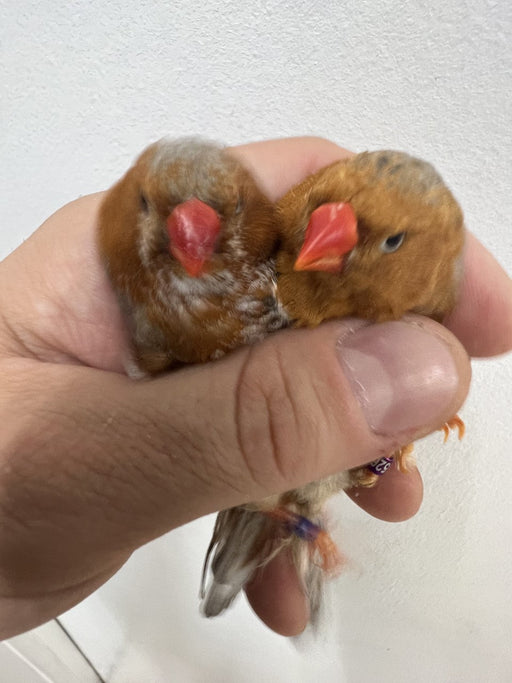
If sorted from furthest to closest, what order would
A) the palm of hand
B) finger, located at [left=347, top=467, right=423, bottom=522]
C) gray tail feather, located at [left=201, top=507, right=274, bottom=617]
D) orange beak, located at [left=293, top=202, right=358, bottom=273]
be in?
finger, located at [left=347, top=467, right=423, bottom=522], gray tail feather, located at [left=201, top=507, right=274, bottom=617], the palm of hand, orange beak, located at [left=293, top=202, right=358, bottom=273]

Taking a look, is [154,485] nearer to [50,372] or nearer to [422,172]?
[50,372]

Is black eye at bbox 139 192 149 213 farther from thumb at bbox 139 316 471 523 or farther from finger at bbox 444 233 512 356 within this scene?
finger at bbox 444 233 512 356

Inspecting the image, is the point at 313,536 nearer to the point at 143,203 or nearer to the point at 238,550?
the point at 238,550

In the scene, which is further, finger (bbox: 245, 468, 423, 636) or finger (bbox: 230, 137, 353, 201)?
finger (bbox: 245, 468, 423, 636)

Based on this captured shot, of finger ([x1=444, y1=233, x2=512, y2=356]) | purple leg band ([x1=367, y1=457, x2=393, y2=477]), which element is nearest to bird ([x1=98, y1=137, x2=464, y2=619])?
finger ([x1=444, y1=233, x2=512, y2=356])

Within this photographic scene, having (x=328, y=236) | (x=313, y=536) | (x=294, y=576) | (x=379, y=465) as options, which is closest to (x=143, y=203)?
(x=328, y=236)

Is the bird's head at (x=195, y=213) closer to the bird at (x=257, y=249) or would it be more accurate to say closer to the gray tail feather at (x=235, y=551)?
the bird at (x=257, y=249)

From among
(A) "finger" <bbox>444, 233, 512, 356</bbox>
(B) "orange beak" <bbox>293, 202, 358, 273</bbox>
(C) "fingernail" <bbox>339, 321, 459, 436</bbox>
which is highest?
(B) "orange beak" <bbox>293, 202, 358, 273</bbox>
